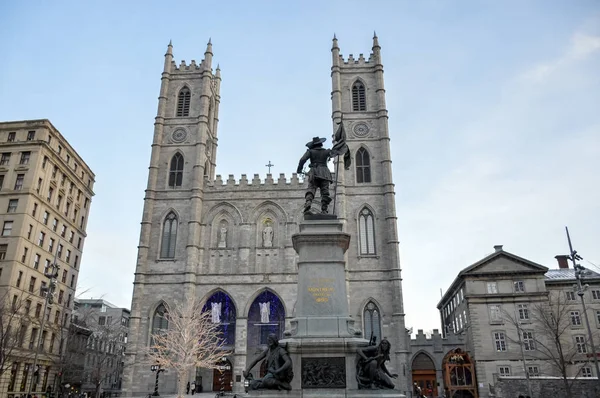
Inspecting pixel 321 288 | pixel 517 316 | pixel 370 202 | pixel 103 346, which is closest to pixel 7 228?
pixel 370 202

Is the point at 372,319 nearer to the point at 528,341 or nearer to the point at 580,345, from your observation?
the point at 528,341

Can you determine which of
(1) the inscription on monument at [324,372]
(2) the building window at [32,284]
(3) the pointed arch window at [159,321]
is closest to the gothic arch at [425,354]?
(3) the pointed arch window at [159,321]

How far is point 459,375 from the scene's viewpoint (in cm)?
4125

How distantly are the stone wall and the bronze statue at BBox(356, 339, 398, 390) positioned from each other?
23.0m

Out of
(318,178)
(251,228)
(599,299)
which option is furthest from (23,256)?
(599,299)

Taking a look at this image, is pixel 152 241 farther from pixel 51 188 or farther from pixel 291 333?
pixel 291 333

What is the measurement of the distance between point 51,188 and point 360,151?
29448 mm

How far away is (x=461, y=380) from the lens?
135 feet

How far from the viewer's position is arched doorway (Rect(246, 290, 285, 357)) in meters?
41.1

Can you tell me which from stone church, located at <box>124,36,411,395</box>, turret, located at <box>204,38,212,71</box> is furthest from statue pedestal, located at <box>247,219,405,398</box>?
turret, located at <box>204,38,212,71</box>

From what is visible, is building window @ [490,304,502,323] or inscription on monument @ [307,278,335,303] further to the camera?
building window @ [490,304,502,323]

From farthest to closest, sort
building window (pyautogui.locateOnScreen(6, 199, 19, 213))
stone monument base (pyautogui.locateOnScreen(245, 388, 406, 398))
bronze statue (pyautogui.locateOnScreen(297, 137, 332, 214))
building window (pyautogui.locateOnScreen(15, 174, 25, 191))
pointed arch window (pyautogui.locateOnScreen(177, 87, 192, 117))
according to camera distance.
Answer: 1. pointed arch window (pyautogui.locateOnScreen(177, 87, 192, 117))
2. building window (pyautogui.locateOnScreen(15, 174, 25, 191))
3. building window (pyautogui.locateOnScreen(6, 199, 19, 213))
4. bronze statue (pyautogui.locateOnScreen(297, 137, 332, 214))
5. stone monument base (pyautogui.locateOnScreen(245, 388, 406, 398))

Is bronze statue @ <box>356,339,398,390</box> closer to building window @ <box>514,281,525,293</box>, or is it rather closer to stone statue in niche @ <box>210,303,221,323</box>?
stone statue in niche @ <box>210,303,221,323</box>

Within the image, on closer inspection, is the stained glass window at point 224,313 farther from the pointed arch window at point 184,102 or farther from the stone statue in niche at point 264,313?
the pointed arch window at point 184,102
